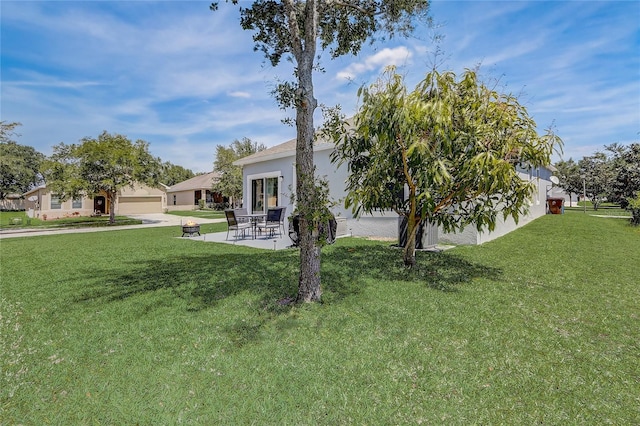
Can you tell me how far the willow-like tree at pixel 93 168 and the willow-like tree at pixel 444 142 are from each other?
21411 millimetres

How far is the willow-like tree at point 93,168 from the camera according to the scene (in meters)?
21.4

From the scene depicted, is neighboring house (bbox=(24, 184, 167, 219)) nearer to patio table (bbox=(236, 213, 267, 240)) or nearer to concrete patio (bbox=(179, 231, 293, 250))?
patio table (bbox=(236, 213, 267, 240))

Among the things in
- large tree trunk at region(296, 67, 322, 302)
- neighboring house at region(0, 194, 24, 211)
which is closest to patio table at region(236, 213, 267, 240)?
large tree trunk at region(296, 67, 322, 302)

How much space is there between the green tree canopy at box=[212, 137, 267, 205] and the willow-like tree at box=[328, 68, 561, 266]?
23.6 m

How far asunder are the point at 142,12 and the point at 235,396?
9609 mm

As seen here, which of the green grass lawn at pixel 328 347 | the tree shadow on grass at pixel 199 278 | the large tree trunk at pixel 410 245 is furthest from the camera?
the large tree trunk at pixel 410 245

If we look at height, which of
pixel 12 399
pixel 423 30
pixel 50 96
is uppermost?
pixel 50 96

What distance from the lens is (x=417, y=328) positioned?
155 inches

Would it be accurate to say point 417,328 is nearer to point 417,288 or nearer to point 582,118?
point 417,288

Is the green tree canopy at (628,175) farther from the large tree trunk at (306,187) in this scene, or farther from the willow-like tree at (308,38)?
the large tree trunk at (306,187)

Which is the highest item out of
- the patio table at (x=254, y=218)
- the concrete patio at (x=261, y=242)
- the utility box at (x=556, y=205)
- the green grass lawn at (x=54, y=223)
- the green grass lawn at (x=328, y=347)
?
the utility box at (x=556, y=205)

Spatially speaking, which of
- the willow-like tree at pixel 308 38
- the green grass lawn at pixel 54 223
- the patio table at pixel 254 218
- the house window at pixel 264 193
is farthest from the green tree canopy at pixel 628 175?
the green grass lawn at pixel 54 223

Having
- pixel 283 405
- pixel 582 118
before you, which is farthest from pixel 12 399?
pixel 582 118

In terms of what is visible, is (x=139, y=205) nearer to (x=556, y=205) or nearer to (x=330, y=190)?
(x=330, y=190)
